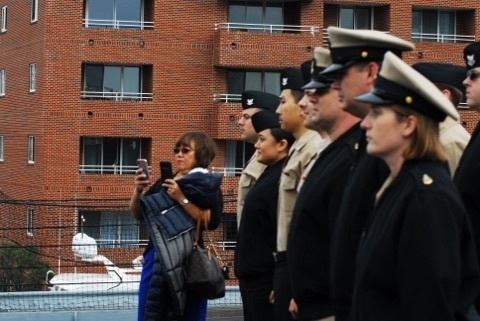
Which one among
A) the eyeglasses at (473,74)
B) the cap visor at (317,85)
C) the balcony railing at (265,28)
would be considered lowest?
the cap visor at (317,85)

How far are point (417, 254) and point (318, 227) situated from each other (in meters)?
1.44

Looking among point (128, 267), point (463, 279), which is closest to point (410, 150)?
point (463, 279)

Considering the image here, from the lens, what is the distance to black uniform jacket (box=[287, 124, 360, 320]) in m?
5.61

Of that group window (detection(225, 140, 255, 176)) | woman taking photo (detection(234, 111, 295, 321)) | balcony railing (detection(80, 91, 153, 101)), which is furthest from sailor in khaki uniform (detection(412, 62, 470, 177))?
window (detection(225, 140, 255, 176))

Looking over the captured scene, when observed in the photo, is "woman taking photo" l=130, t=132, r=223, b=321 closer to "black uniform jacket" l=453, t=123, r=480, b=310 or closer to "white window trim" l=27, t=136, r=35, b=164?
"black uniform jacket" l=453, t=123, r=480, b=310

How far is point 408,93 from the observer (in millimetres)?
4426

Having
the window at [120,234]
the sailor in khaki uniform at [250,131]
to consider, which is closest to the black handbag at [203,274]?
the sailor in khaki uniform at [250,131]

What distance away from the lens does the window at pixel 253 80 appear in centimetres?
3950

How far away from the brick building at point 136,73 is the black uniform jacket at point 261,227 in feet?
95.4

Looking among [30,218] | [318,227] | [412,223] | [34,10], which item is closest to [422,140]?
[412,223]

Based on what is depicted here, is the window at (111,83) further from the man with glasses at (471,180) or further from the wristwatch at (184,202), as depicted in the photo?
the man with glasses at (471,180)

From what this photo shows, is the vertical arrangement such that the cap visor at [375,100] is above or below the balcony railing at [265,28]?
below

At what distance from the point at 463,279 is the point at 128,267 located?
473 inches

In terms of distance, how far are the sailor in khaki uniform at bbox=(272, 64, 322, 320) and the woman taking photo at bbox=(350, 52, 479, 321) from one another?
82.8 inches
